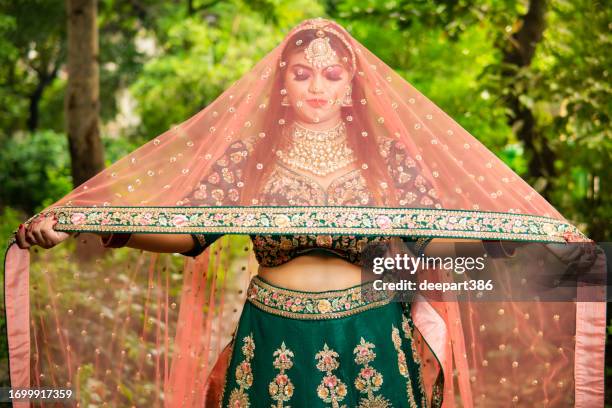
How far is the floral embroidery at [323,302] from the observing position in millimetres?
2467

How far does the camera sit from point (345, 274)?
8.20ft

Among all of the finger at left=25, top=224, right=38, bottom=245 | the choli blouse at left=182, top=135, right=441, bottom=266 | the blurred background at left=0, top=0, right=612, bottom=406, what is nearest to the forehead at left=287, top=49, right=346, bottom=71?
the choli blouse at left=182, top=135, right=441, bottom=266

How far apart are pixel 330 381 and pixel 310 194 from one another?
22.6 inches

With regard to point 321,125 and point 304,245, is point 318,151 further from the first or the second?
point 304,245

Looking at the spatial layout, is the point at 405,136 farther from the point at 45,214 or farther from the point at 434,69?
the point at 434,69

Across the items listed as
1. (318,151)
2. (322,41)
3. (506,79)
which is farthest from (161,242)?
(506,79)

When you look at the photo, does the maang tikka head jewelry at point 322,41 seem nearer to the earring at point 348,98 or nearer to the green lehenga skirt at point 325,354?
the earring at point 348,98

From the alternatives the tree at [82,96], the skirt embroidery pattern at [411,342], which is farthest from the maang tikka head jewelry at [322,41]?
the tree at [82,96]

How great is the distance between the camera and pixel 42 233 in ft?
8.01

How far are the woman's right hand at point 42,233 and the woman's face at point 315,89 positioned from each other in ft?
2.73

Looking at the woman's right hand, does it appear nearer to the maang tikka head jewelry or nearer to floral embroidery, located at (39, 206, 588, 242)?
floral embroidery, located at (39, 206, 588, 242)

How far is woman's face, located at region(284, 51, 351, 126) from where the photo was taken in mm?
2531

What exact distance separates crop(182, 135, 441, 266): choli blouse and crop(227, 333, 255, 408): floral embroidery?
0.86 ft

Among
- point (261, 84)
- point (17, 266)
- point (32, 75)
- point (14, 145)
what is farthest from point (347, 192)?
point (32, 75)
